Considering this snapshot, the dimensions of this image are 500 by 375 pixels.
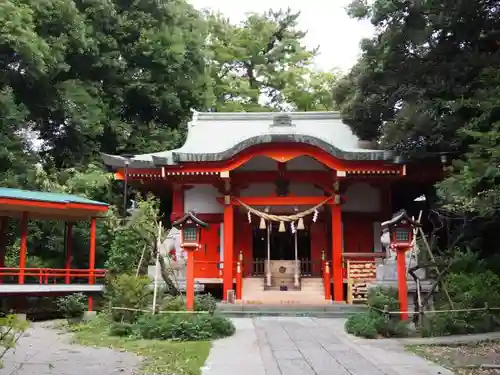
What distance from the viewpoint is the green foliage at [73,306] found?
14219 millimetres

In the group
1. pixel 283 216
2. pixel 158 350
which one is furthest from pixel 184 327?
pixel 283 216

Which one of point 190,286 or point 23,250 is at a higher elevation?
point 23,250

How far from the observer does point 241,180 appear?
17391 millimetres

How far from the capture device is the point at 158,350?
8.92 meters

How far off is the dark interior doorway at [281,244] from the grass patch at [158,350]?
7399mm

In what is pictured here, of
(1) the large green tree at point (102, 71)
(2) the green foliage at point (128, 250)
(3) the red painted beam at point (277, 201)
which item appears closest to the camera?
(2) the green foliage at point (128, 250)

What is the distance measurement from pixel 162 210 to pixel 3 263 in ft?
22.9

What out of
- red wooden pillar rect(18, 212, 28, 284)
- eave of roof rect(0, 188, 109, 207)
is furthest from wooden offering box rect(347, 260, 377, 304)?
red wooden pillar rect(18, 212, 28, 284)

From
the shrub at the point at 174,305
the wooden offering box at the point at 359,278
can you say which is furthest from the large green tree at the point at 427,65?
the shrub at the point at 174,305

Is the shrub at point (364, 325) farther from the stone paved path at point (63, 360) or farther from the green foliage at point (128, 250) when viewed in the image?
the green foliage at point (128, 250)

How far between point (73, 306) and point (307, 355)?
832cm

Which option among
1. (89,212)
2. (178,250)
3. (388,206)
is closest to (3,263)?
(89,212)

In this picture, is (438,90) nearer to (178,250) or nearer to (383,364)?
(383,364)

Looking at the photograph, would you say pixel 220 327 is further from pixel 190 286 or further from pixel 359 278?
pixel 359 278
